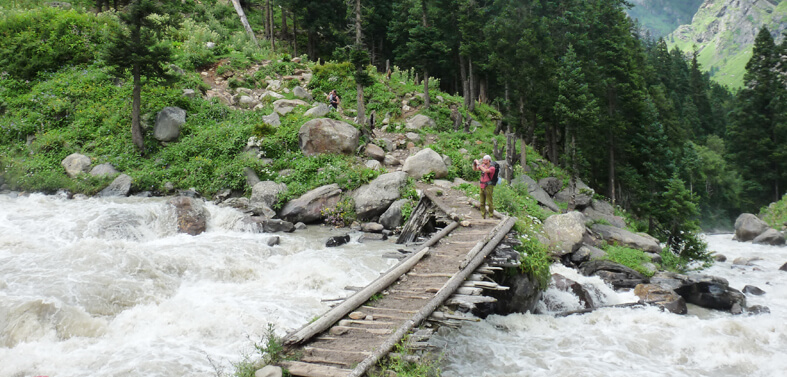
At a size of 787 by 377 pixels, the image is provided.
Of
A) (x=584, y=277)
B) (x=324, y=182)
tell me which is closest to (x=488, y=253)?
(x=584, y=277)

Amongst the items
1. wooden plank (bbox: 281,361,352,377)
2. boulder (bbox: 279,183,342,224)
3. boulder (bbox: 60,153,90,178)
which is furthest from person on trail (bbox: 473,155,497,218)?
boulder (bbox: 60,153,90,178)

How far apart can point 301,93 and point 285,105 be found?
282cm

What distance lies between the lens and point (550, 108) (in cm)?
2761

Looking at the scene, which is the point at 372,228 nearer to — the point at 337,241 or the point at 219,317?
the point at 337,241

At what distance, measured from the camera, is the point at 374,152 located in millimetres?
20984

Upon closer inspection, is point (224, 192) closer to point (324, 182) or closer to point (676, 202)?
point (324, 182)

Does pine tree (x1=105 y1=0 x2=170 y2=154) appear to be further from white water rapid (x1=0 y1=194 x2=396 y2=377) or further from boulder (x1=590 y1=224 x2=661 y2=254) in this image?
boulder (x1=590 y1=224 x2=661 y2=254)

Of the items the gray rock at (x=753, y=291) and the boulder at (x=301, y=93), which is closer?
the gray rock at (x=753, y=291)

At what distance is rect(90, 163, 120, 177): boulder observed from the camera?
1813 centimetres

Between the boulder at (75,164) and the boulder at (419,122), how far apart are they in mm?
16997

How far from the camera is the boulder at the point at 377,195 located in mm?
17250

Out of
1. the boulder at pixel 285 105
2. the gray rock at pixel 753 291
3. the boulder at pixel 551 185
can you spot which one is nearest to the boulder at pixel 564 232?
the gray rock at pixel 753 291

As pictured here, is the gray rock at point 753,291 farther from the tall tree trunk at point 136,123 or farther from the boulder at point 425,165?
the tall tree trunk at point 136,123

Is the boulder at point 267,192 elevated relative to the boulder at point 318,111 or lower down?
lower down
